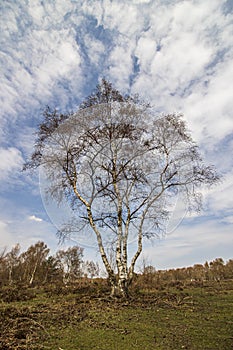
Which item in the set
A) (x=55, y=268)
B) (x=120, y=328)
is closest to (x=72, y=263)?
(x=55, y=268)

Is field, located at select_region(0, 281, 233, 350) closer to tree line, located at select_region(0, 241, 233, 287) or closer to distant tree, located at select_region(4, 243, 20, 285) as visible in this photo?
tree line, located at select_region(0, 241, 233, 287)

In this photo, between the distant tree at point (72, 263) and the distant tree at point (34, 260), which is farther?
the distant tree at point (34, 260)

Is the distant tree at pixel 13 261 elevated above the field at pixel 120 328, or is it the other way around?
the distant tree at pixel 13 261

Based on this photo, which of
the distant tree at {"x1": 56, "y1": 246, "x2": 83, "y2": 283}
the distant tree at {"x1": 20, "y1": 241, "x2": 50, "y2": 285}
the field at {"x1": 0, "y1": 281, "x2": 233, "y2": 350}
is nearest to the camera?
the field at {"x1": 0, "y1": 281, "x2": 233, "y2": 350}

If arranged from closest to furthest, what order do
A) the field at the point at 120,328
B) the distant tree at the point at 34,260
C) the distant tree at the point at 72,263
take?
the field at the point at 120,328 < the distant tree at the point at 72,263 < the distant tree at the point at 34,260

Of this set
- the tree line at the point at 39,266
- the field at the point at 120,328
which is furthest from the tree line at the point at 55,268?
the field at the point at 120,328

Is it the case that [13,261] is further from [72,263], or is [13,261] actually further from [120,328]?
[120,328]

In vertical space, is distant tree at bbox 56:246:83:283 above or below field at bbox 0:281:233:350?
above

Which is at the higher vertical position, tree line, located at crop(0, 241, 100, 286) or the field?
tree line, located at crop(0, 241, 100, 286)

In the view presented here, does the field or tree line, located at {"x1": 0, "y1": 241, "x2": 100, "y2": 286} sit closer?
the field

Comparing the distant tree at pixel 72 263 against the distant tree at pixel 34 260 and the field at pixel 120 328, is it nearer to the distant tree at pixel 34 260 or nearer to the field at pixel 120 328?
the distant tree at pixel 34 260

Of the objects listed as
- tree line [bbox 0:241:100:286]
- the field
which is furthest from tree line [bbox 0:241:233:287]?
the field

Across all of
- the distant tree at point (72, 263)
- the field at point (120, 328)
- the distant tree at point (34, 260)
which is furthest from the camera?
the distant tree at point (34, 260)

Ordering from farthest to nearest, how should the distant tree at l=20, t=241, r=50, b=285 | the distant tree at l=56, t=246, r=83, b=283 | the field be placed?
the distant tree at l=20, t=241, r=50, b=285 → the distant tree at l=56, t=246, r=83, b=283 → the field
